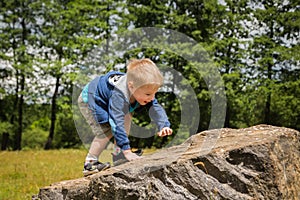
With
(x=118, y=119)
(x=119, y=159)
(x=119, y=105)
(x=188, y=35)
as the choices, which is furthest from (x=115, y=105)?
(x=188, y=35)

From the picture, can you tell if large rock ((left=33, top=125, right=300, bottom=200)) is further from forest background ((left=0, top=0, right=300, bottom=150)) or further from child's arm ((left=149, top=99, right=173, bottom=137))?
forest background ((left=0, top=0, right=300, bottom=150))

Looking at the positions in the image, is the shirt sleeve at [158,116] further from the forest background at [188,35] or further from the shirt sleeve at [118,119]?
the forest background at [188,35]

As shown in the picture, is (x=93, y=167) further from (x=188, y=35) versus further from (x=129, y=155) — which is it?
(x=188, y=35)

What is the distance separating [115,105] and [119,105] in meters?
0.05

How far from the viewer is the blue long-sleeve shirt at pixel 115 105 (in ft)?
15.1

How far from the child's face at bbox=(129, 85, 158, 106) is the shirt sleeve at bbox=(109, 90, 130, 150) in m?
0.15

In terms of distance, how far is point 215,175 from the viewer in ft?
12.8

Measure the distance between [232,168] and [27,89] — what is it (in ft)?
79.2

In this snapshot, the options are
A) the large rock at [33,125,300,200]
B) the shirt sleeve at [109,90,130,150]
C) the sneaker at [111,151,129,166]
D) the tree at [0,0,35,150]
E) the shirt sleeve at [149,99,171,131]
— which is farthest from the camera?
the tree at [0,0,35,150]

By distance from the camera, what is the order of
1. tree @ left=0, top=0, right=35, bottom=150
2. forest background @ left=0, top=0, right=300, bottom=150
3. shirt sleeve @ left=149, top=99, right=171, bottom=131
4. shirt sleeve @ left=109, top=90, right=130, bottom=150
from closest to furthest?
shirt sleeve @ left=109, top=90, right=130, bottom=150 < shirt sleeve @ left=149, top=99, right=171, bottom=131 < forest background @ left=0, top=0, right=300, bottom=150 < tree @ left=0, top=0, right=35, bottom=150

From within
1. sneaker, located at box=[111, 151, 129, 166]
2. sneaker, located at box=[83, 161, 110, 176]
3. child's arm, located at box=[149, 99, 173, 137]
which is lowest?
sneaker, located at box=[83, 161, 110, 176]

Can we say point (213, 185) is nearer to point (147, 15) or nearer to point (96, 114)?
point (96, 114)

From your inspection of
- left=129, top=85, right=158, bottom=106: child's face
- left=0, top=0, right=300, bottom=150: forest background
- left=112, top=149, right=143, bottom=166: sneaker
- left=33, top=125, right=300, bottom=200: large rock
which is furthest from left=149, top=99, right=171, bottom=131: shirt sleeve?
left=0, top=0, right=300, bottom=150: forest background

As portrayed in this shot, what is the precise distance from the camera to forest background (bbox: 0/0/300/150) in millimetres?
21750
